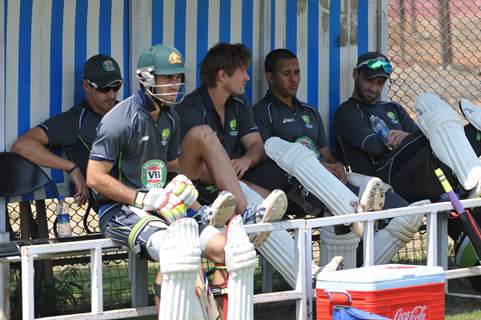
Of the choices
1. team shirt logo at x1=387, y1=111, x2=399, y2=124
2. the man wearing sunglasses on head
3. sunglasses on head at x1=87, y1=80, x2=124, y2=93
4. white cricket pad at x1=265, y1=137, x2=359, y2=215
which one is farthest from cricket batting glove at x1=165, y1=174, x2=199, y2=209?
team shirt logo at x1=387, y1=111, x2=399, y2=124

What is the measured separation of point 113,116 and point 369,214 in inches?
58.1

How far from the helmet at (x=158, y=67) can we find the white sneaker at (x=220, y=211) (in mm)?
566

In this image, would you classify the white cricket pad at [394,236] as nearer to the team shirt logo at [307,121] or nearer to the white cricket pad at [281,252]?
the white cricket pad at [281,252]

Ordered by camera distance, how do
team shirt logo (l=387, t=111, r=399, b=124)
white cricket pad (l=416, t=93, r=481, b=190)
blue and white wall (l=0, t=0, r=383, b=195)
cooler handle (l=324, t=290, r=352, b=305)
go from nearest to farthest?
cooler handle (l=324, t=290, r=352, b=305), blue and white wall (l=0, t=0, r=383, b=195), white cricket pad (l=416, t=93, r=481, b=190), team shirt logo (l=387, t=111, r=399, b=124)

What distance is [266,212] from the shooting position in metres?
6.09

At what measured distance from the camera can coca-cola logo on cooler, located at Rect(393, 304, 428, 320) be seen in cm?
587

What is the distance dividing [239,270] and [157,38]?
2.15m

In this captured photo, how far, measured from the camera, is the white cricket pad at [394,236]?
22.4 ft

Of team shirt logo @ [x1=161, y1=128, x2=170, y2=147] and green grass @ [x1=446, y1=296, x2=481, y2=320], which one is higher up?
team shirt logo @ [x1=161, y1=128, x2=170, y2=147]

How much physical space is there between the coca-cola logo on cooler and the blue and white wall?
2.03 metres

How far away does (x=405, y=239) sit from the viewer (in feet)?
22.5

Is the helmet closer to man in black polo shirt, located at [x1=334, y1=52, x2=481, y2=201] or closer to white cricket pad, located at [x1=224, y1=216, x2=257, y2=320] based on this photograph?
white cricket pad, located at [x1=224, y1=216, x2=257, y2=320]

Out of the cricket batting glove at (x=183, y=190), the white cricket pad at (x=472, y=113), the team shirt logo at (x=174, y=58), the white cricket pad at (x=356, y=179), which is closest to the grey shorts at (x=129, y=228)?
the cricket batting glove at (x=183, y=190)

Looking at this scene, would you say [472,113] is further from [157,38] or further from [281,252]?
[157,38]
